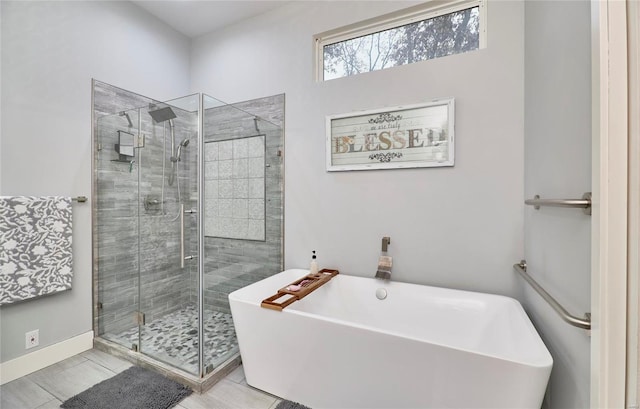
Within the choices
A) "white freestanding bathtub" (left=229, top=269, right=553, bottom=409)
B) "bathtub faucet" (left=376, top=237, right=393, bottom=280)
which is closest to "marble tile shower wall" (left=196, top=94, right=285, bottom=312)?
"white freestanding bathtub" (left=229, top=269, right=553, bottom=409)

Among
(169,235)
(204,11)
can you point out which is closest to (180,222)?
(169,235)

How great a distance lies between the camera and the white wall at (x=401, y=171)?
1826 mm

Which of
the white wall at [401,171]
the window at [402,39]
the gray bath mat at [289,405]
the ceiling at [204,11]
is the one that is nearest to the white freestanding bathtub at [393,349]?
the gray bath mat at [289,405]

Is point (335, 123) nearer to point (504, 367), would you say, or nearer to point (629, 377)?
point (504, 367)

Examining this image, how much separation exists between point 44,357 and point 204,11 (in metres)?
3.14

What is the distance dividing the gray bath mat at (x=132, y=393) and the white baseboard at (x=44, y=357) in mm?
551

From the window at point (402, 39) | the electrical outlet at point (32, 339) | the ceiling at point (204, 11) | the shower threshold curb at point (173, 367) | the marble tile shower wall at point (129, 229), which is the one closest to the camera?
the shower threshold curb at point (173, 367)

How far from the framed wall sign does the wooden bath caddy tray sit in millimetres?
881

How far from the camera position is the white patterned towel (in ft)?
5.73

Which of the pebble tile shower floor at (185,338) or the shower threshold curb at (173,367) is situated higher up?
the pebble tile shower floor at (185,338)

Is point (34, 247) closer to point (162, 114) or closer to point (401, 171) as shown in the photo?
point (162, 114)

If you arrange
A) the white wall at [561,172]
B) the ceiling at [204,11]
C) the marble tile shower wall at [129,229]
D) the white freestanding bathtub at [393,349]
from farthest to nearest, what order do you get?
the ceiling at [204,11], the marble tile shower wall at [129,229], the white freestanding bathtub at [393,349], the white wall at [561,172]

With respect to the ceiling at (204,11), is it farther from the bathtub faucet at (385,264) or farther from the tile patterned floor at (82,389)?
the tile patterned floor at (82,389)

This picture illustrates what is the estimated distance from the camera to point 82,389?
1725 millimetres
